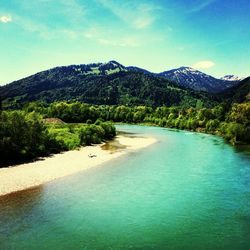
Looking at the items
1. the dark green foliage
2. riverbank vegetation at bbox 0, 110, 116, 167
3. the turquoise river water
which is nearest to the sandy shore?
the turquoise river water

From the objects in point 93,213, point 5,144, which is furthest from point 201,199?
point 5,144

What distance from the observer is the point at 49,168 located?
214 ft

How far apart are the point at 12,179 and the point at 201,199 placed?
99.1 ft

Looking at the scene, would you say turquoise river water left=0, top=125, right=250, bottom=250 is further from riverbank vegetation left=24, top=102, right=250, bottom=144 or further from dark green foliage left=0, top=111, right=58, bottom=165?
riverbank vegetation left=24, top=102, right=250, bottom=144

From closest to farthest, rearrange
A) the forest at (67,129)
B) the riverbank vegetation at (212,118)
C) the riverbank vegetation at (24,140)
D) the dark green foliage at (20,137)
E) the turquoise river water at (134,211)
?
1. the turquoise river water at (134,211)
2. the dark green foliage at (20,137)
3. the riverbank vegetation at (24,140)
4. the forest at (67,129)
5. the riverbank vegetation at (212,118)

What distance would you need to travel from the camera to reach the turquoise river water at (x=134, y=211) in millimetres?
34281

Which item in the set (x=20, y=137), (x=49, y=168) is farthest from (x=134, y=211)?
(x=20, y=137)

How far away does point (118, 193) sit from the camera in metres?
50.4

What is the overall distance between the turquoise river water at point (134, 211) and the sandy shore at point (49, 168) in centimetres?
281

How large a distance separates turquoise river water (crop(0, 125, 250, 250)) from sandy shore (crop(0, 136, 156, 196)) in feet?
9.21

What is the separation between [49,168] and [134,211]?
2728 cm

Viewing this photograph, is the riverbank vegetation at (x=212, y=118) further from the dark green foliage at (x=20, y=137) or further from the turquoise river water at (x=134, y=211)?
the dark green foliage at (x=20, y=137)

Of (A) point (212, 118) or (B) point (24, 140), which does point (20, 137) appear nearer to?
(B) point (24, 140)

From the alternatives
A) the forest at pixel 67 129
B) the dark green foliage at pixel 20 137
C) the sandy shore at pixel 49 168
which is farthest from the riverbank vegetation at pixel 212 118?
the dark green foliage at pixel 20 137
